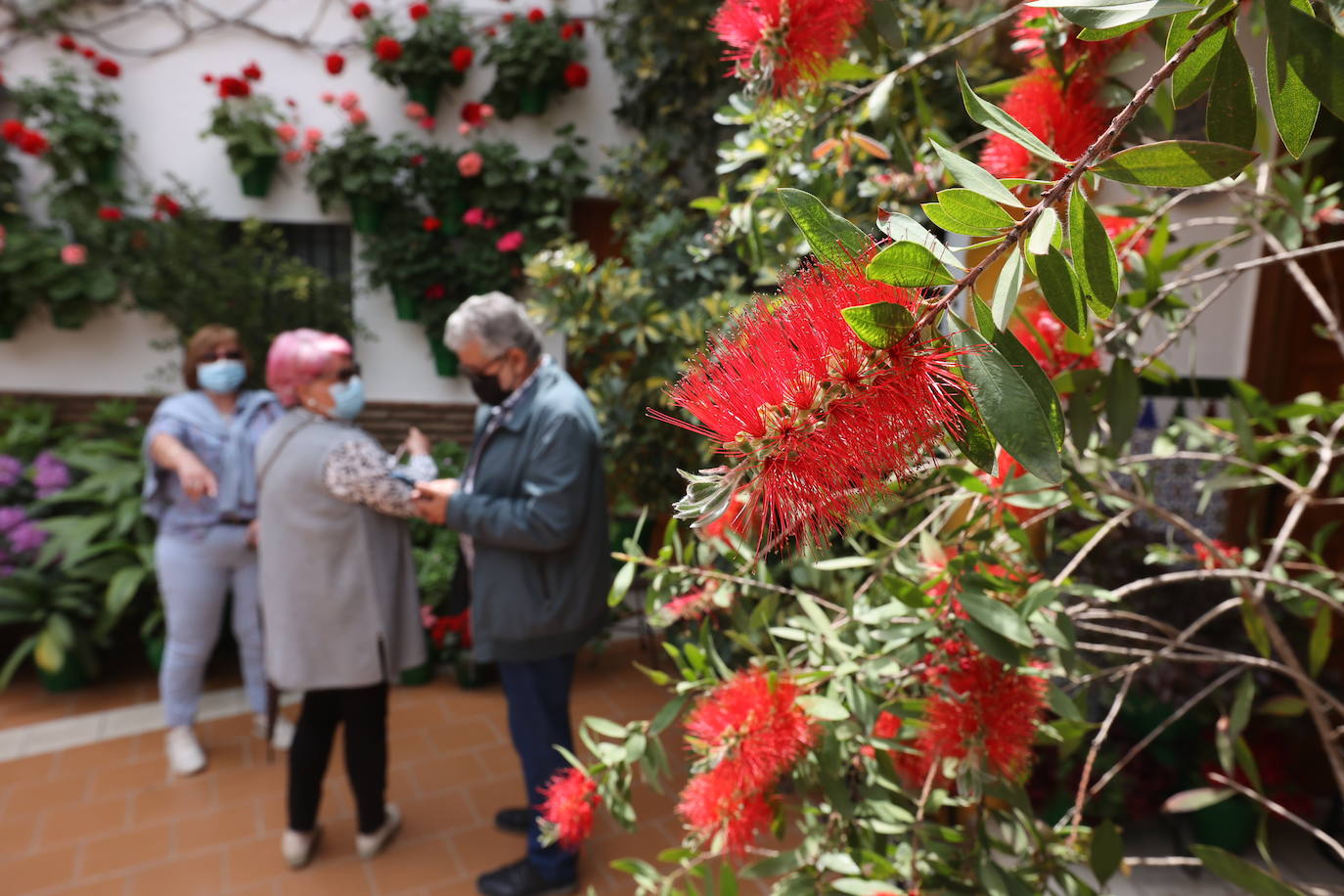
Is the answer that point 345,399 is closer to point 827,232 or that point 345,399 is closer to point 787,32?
point 787,32

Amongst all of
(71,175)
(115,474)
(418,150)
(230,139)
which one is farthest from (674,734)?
(71,175)

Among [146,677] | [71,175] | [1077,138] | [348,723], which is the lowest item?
[146,677]

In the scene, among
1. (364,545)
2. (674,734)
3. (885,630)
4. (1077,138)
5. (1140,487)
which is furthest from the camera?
(674,734)

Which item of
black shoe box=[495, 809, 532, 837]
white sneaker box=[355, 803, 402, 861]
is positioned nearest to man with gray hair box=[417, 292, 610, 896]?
black shoe box=[495, 809, 532, 837]

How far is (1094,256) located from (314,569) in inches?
86.7

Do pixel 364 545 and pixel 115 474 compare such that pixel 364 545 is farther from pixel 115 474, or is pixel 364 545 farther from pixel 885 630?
pixel 115 474

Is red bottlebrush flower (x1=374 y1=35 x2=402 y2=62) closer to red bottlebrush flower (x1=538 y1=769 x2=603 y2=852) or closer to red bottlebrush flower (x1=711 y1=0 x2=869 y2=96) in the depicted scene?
red bottlebrush flower (x1=711 y1=0 x2=869 y2=96)

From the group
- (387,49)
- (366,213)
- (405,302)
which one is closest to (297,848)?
(405,302)

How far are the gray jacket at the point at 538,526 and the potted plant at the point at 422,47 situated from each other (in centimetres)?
282

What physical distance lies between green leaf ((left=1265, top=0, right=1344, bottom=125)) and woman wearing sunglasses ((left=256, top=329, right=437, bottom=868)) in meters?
2.09

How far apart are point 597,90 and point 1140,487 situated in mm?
4040

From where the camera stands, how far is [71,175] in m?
4.02

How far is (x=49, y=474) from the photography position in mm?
3666

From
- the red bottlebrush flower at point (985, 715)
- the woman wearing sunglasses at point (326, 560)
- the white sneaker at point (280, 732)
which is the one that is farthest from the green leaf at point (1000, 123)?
the white sneaker at point (280, 732)
